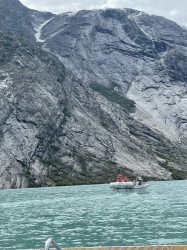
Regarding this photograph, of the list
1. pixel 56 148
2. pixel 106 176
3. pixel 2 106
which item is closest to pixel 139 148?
pixel 106 176

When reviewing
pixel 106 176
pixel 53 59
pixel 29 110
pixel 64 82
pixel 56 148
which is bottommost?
pixel 106 176

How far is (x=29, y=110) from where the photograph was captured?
145 m

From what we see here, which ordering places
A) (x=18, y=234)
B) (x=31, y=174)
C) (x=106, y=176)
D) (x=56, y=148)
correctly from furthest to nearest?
1. (x=56, y=148)
2. (x=106, y=176)
3. (x=31, y=174)
4. (x=18, y=234)

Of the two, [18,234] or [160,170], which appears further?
[160,170]

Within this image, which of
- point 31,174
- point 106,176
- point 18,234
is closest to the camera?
point 18,234

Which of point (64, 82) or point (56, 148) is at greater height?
point (64, 82)

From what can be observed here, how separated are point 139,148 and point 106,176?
33536 mm

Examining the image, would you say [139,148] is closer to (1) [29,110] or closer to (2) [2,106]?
(1) [29,110]

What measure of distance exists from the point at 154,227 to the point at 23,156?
348 feet

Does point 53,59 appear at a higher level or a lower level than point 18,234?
higher

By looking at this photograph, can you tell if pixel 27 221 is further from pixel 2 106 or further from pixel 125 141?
pixel 125 141

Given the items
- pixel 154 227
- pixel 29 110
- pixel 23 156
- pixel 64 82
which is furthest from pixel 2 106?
pixel 154 227

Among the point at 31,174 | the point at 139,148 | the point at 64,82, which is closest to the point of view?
the point at 31,174

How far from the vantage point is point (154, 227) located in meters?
27.7
